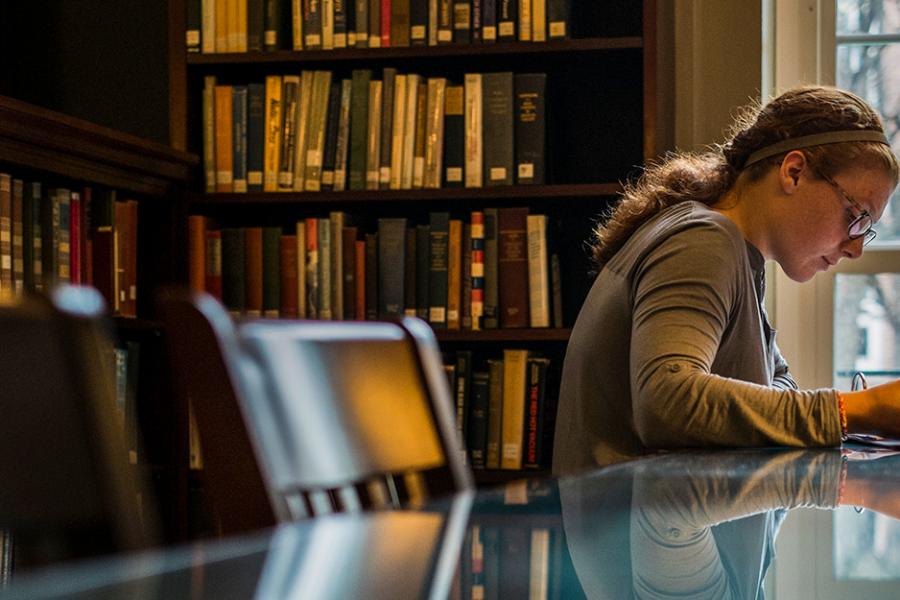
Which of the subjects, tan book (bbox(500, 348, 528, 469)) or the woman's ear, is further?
tan book (bbox(500, 348, 528, 469))

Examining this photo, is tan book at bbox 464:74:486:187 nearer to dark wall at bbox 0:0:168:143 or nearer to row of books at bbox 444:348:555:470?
row of books at bbox 444:348:555:470

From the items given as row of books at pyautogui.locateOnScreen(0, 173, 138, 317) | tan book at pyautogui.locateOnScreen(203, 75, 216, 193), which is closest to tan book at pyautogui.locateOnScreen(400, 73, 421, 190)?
tan book at pyautogui.locateOnScreen(203, 75, 216, 193)

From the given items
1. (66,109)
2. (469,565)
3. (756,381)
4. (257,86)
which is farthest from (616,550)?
(66,109)

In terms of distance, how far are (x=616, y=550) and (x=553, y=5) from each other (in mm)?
2120

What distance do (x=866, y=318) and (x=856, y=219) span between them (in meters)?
1.05

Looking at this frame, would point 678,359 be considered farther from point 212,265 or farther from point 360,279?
point 212,265

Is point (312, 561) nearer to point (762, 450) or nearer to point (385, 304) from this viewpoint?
point (762, 450)

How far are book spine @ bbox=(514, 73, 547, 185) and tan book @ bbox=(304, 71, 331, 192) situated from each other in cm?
41

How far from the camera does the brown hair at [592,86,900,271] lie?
5.58ft

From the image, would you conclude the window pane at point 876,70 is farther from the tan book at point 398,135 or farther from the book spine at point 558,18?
the tan book at point 398,135

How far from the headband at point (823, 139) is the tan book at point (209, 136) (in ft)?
4.33

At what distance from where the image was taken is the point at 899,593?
47cm

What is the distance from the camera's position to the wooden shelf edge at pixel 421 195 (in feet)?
8.30

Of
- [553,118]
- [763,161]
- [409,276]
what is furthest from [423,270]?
[763,161]
